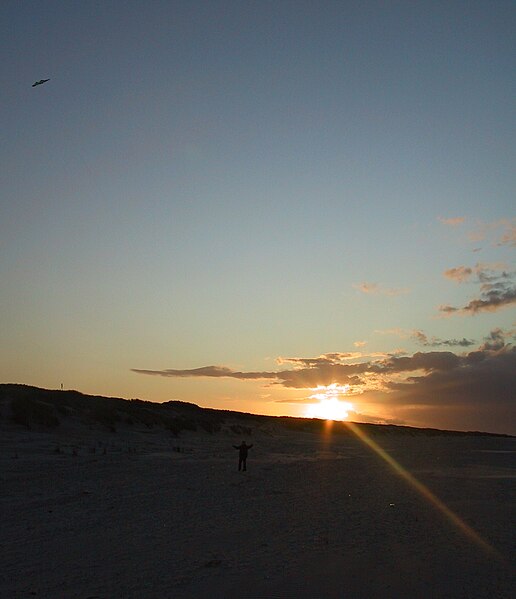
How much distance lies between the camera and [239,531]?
13664mm

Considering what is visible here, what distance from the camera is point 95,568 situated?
10.6m

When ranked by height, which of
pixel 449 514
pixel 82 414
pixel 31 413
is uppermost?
pixel 82 414

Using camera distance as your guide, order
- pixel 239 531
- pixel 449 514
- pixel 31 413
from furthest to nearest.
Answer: pixel 31 413
pixel 449 514
pixel 239 531

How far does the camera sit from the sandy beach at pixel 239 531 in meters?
9.75

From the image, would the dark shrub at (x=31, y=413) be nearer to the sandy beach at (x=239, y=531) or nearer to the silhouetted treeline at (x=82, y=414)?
the silhouetted treeline at (x=82, y=414)

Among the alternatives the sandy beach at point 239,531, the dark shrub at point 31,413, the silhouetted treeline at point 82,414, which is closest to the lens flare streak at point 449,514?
the sandy beach at point 239,531

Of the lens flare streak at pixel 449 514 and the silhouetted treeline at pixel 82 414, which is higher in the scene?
the silhouetted treeline at pixel 82 414

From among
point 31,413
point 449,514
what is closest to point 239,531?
point 449,514

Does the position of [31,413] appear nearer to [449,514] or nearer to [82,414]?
[82,414]

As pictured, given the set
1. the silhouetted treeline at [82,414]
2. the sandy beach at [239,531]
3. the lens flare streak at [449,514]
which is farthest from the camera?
the silhouetted treeline at [82,414]

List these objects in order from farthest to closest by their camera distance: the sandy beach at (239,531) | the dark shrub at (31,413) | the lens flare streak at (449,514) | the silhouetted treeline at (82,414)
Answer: the silhouetted treeline at (82,414), the dark shrub at (31,413), the lens flare streak at (449,514), the sandy beach at (239,531)

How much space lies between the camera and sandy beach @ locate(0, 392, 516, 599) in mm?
9750

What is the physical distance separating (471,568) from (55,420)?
28.0m

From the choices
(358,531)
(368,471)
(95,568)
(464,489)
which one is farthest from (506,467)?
(95,568)
